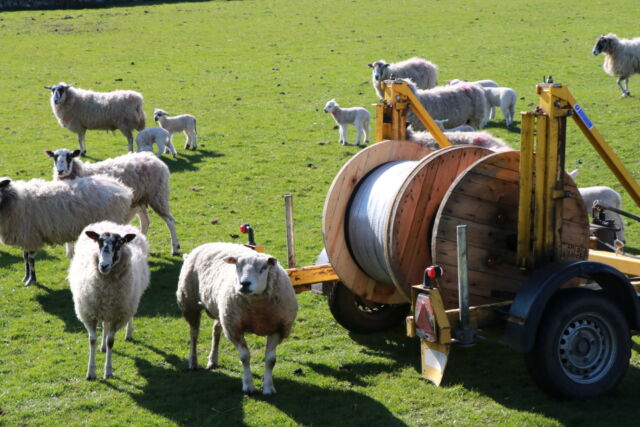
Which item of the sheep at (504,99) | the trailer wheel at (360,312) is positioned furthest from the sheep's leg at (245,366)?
the sheep at (504,99)

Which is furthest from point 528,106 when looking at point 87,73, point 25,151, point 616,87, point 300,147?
point 87,73

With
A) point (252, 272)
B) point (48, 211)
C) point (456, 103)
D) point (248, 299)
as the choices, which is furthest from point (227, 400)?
point (456, 103)

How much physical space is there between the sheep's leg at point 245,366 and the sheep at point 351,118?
13848mm

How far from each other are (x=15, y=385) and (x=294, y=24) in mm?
35755

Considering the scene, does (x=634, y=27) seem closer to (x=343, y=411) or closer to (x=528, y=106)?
(x=528, y=106)

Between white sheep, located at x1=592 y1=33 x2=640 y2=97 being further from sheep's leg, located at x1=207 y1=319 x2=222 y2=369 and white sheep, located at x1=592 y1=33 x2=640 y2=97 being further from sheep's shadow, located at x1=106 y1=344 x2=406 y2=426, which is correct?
sheep's shadow, located at x1=106 y1=344 x2=406 y2=426

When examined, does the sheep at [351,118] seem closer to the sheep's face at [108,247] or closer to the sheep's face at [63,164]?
the sheep's face at [63,164]

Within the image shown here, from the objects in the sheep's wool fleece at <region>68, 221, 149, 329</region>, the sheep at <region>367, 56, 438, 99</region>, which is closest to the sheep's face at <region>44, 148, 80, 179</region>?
the sheep's wool fleece at <region>68, 221, 149, 329</region>

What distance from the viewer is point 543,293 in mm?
7832

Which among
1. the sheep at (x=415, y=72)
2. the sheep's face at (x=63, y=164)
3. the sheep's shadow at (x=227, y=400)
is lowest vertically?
the sheep's shadow at (x=227, y=400)

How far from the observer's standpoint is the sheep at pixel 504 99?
76.5 feet

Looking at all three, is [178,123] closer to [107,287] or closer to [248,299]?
[107,287]

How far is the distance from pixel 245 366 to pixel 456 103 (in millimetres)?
14589

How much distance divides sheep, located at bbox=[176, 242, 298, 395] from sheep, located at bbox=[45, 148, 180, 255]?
557 cm
